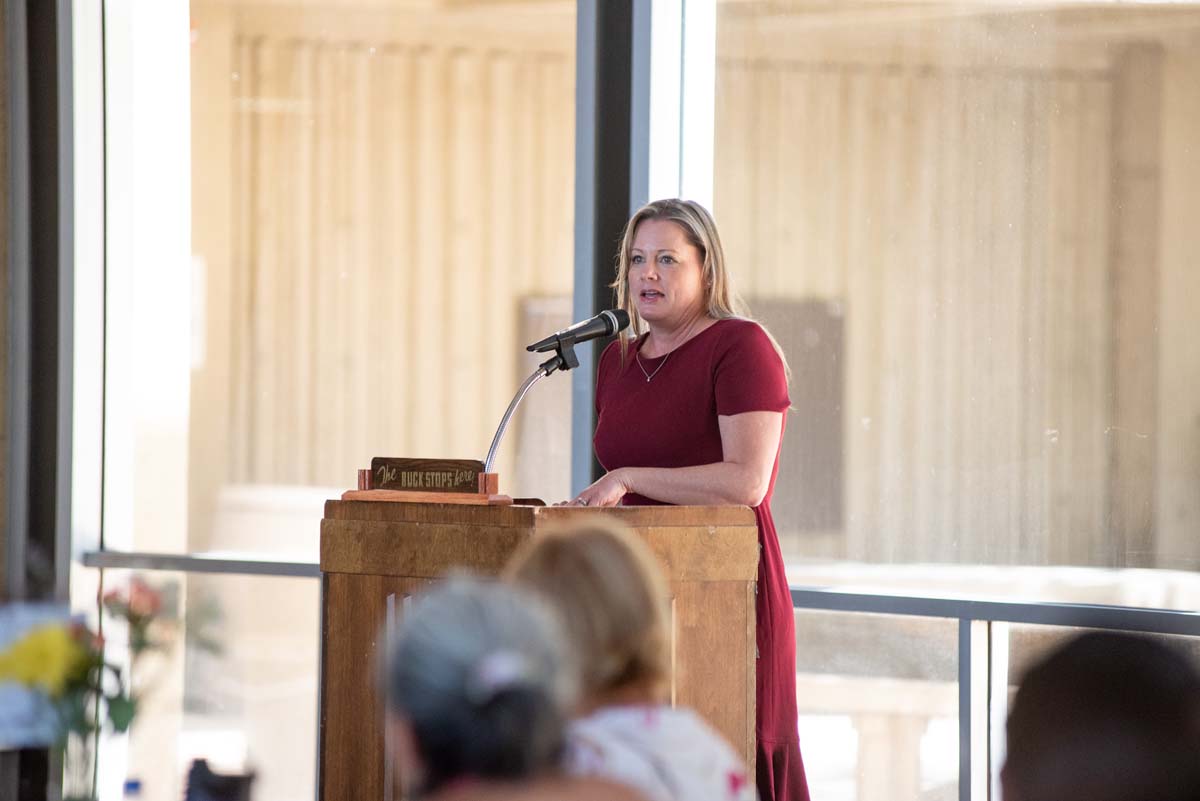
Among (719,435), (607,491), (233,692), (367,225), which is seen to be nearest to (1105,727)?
(607,491)

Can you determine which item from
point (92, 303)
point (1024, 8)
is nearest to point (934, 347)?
point (1024, 8)

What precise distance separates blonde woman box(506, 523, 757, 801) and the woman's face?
4.50ft

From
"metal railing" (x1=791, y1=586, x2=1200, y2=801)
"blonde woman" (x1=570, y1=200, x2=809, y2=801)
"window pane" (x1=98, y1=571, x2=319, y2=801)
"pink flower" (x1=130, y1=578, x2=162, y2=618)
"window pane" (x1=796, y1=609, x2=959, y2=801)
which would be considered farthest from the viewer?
"window pane" (x1=98, y1=571, x2=319, y2=801)

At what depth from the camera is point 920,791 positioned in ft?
13.5

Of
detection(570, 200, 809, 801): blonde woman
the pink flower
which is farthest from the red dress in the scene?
the pink flower

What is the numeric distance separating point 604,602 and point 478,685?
0.35m

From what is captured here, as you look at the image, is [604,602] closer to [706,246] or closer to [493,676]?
[493,676]

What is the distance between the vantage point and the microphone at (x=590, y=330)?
9.34 feet

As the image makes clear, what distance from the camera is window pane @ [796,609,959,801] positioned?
4062 mm

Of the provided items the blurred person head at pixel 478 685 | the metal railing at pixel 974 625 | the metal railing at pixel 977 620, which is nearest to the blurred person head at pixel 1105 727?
the blurred person head at pixel 478 685

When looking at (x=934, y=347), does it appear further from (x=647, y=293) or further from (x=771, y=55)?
(x=647, y=293)

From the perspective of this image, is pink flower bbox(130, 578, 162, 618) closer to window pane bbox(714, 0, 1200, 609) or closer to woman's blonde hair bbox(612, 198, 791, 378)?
woman's blonde hair bbox(612, 198, 791, 378)

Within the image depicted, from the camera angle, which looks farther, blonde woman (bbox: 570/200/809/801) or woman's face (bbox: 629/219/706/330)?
woman's face (bbox: 629/219/706/330)

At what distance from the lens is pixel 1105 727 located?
1385 mm
